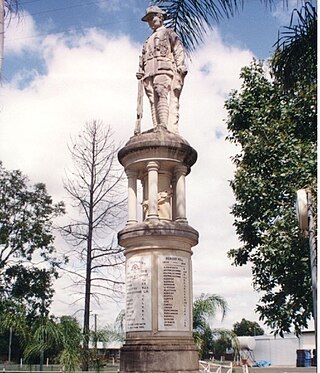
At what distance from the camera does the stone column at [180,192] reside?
11.1m

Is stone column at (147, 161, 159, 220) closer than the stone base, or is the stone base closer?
the stone base

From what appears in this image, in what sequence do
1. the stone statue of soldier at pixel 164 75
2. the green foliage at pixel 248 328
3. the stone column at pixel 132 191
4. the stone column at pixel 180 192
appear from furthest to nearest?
the green foliage at pixel 248 328 < the stone statue of soldier at pixel 164 75 < the stone column at pixel 132 191 < the stone column at pixel 180 192

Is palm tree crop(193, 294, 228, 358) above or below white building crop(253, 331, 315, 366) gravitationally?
above

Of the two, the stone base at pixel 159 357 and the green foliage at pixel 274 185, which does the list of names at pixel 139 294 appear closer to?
the stone base at pixel 159 357

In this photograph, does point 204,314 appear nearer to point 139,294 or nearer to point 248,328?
point 139,294

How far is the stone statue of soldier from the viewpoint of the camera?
1170 centimetres

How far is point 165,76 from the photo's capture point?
1176cm

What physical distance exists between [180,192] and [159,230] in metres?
1.14

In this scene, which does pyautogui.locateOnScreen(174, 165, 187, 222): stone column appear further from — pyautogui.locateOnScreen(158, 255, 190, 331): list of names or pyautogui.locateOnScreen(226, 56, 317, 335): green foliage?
pyautogui.locateOnScreen(226, 56, 317, 335): green foliage

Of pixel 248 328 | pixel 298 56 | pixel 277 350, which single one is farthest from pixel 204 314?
pixel 248 328

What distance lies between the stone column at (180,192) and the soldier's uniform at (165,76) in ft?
2.99

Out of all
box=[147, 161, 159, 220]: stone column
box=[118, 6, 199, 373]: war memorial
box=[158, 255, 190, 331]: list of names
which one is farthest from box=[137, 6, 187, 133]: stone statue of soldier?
box=[158, 255, 190, 331]: list of names

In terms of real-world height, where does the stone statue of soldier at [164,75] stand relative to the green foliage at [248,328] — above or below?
above

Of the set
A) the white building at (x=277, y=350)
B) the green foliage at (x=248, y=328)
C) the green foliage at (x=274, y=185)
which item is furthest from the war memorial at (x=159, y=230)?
the green foliage at (x=248, y=328)
